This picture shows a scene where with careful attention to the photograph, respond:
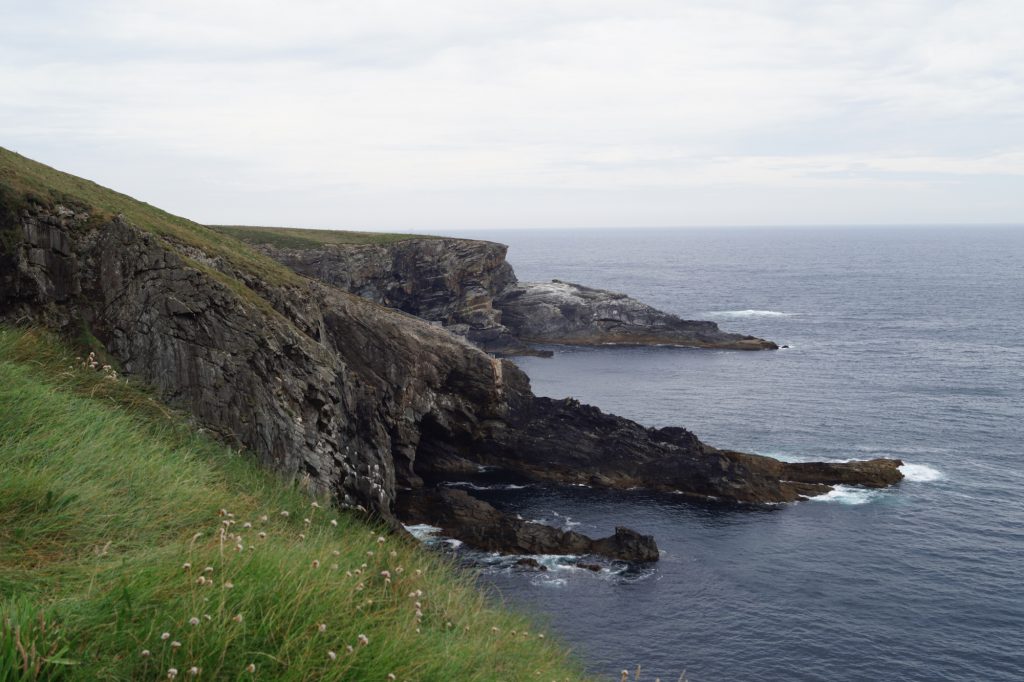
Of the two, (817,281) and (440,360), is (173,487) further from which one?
(817,281)

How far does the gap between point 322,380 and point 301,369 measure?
1.06m

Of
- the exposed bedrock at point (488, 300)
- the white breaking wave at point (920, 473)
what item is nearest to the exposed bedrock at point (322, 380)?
the white breaking wave at point (920, 473)

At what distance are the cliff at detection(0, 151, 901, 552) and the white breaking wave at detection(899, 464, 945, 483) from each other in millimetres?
1232

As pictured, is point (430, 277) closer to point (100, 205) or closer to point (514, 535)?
point (514, 535)

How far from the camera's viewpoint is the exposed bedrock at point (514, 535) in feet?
131

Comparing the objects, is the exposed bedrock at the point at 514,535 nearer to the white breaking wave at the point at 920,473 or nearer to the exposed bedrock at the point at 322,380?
the exposed bedrock at the point at 322,380

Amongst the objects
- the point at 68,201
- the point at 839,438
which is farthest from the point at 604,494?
the point at 68,201

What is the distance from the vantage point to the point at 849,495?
48812 millimetres

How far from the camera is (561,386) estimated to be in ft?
259

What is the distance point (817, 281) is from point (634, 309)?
3760 inches

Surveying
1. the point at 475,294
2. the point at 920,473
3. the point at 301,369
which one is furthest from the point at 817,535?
the point at 475,294

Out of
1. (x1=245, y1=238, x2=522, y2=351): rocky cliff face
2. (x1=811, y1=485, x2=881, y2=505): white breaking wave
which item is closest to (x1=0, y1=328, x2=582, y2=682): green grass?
(x1=811, y1=485, x2=881, y2=505): white breaking wave

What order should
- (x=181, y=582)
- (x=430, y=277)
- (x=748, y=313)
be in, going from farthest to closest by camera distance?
(x=748, y=313) < (x=430, y=277) < (x=181, y=582)

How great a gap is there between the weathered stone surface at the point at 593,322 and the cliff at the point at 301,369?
157ft
